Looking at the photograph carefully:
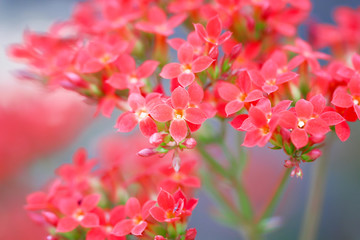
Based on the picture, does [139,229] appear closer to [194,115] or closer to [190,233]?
[190,233]

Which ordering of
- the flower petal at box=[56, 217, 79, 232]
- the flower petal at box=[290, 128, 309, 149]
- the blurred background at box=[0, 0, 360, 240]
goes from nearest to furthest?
the flower petal at box=[290, 128, 309, 149]
the flower petal at box=[56, 217, 79, 232]
the blurred background at box=[0, 0, 360, 240]

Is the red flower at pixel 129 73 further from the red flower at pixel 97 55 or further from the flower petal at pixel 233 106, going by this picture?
the flower petal at pixel 233 106

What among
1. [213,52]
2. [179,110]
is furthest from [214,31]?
[179,110]

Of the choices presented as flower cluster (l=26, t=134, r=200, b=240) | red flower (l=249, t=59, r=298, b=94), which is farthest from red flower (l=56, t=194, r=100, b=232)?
red flower (l=249, t=59, r=298, b=94)

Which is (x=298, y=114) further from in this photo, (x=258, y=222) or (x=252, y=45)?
(x=258, y=222)

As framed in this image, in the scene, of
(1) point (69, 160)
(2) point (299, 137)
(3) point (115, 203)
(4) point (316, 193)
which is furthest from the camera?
(1) point (69, 160)

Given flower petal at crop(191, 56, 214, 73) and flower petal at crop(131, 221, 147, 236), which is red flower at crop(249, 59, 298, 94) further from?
flower petal at crop(131, 221, 147, 236)

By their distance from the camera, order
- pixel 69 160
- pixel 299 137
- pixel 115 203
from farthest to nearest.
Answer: pixel 69 160 → pixel 115 203 → pixel 299 137

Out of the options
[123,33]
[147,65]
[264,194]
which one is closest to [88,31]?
[123,33]
